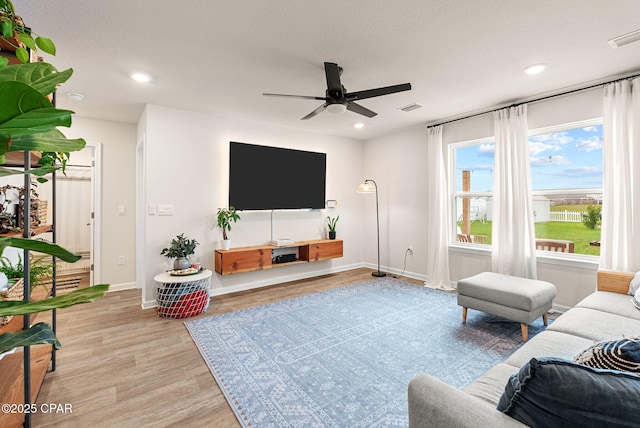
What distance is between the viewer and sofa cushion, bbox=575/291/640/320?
2170 millimetres

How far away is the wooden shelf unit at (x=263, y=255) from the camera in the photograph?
398 centimetres

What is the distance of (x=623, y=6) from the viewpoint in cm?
192

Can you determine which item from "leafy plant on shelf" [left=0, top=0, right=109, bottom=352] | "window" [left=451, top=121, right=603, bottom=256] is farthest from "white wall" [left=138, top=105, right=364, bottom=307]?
"leafy plant on shelf" [left=0, top=0, right=109, bottom=352]

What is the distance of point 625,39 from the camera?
2.30m

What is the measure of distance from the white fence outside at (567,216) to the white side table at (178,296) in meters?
4.19

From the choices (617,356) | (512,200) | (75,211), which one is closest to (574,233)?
(512,200)

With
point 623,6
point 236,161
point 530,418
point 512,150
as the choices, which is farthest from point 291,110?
point 530,418

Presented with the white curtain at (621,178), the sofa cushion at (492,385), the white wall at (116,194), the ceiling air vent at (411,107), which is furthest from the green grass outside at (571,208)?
the white wall at (116,194)

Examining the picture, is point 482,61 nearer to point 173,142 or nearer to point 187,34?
point 187,34

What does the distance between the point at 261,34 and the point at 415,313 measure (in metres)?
3.10

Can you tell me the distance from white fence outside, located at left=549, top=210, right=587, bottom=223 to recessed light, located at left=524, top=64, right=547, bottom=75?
1699 millimetres

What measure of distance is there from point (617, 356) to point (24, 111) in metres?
1.57

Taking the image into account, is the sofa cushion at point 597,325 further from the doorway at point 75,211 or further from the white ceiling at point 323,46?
the doorway at point 75,211

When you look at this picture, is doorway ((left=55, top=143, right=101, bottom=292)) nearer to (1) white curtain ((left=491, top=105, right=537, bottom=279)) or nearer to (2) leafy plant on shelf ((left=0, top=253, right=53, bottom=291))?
(2) leafy plant on shelf ((left=0, top=253, right=53, bottom=291))
